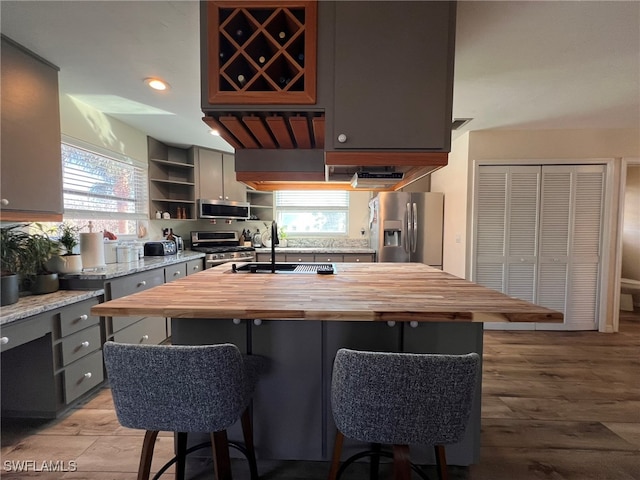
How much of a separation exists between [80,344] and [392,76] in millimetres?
2631

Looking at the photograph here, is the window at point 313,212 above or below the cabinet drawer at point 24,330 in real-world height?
above

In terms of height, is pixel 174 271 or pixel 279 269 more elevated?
pixel 279 269

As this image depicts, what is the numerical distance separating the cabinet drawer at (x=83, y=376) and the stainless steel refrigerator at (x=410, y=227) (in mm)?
3111

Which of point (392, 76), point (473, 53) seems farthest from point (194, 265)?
point (473, 53)

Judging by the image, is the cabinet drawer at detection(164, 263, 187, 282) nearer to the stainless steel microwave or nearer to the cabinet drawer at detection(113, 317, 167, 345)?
the cabinet drawer at detection(113, 317, 167, 345)

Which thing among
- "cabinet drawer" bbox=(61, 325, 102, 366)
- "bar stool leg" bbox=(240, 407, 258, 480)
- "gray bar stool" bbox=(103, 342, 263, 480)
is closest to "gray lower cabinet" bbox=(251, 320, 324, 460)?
"bar stool leg" bbox=(240, 407, 258, 480)

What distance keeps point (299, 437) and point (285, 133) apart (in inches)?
67.4

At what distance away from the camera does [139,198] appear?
11.8 ft

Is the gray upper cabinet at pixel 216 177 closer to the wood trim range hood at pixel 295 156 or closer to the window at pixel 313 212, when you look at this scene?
the window at pixel 313 212

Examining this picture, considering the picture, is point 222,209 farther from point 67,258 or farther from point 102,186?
point 67,258

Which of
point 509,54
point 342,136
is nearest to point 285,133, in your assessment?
point 342,136

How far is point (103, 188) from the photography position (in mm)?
3061

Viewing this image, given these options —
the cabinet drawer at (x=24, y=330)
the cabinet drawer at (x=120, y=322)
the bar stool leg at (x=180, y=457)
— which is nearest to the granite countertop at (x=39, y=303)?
the cabinet drawer at (x=24, y=330)

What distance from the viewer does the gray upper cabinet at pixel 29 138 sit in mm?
1771
